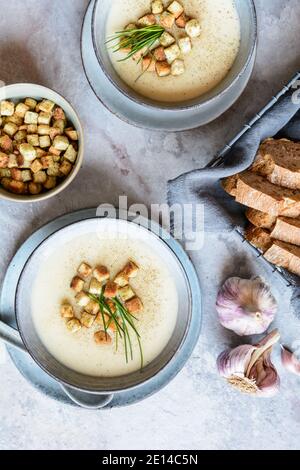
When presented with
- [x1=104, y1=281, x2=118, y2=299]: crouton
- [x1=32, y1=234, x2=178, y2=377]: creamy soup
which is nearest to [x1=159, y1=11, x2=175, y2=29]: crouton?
[x1=32, y1=234, x2=178, y2=377]: creamy soup

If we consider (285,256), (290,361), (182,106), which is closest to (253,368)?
(290,361)

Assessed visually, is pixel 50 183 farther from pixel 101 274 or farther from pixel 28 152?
pixel 101 274

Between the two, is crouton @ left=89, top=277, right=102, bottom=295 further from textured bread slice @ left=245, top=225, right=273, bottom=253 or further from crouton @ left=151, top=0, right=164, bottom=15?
crouton @ left=151, top=0, right=164, bottom=15

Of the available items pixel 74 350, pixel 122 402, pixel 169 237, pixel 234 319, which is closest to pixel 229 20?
pixel 169 237

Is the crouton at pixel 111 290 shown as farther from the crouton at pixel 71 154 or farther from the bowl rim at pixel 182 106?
the bowl rim at pixel 182 106

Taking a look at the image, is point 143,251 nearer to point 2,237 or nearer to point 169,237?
point 169,237

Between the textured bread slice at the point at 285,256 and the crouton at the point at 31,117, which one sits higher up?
the crouton at the point at 31,117

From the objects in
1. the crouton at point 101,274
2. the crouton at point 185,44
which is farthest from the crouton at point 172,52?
the crouton at point 101,274
